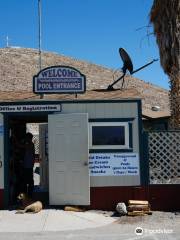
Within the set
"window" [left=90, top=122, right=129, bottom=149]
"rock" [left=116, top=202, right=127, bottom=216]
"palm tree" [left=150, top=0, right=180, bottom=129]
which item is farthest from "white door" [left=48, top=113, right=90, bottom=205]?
"palm tree" [left=150, top=0, right=180, bottom=129]

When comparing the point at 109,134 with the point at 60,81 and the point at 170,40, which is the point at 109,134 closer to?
the point at 60,81

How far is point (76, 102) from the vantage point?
Result: 500 inches

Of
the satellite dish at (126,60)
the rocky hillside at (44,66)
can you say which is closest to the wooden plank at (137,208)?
the satellite dish at (126,60)

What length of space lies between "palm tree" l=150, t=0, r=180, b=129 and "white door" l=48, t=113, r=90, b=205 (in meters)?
5.52

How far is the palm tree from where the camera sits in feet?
57.5

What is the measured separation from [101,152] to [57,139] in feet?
3.53

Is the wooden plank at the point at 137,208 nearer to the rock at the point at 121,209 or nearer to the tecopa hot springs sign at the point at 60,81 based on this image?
the rock at the point at 121,209

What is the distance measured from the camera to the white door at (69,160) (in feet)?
40.7

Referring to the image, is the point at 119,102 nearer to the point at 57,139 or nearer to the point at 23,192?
the point at 57,139

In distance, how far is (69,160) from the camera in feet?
40.9

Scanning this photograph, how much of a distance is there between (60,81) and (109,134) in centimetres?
177

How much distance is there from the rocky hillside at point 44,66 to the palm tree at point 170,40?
130ft

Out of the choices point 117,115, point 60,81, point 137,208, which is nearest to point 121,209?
point 137,208

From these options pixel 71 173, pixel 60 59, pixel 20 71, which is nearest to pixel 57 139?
pixel 71 173
